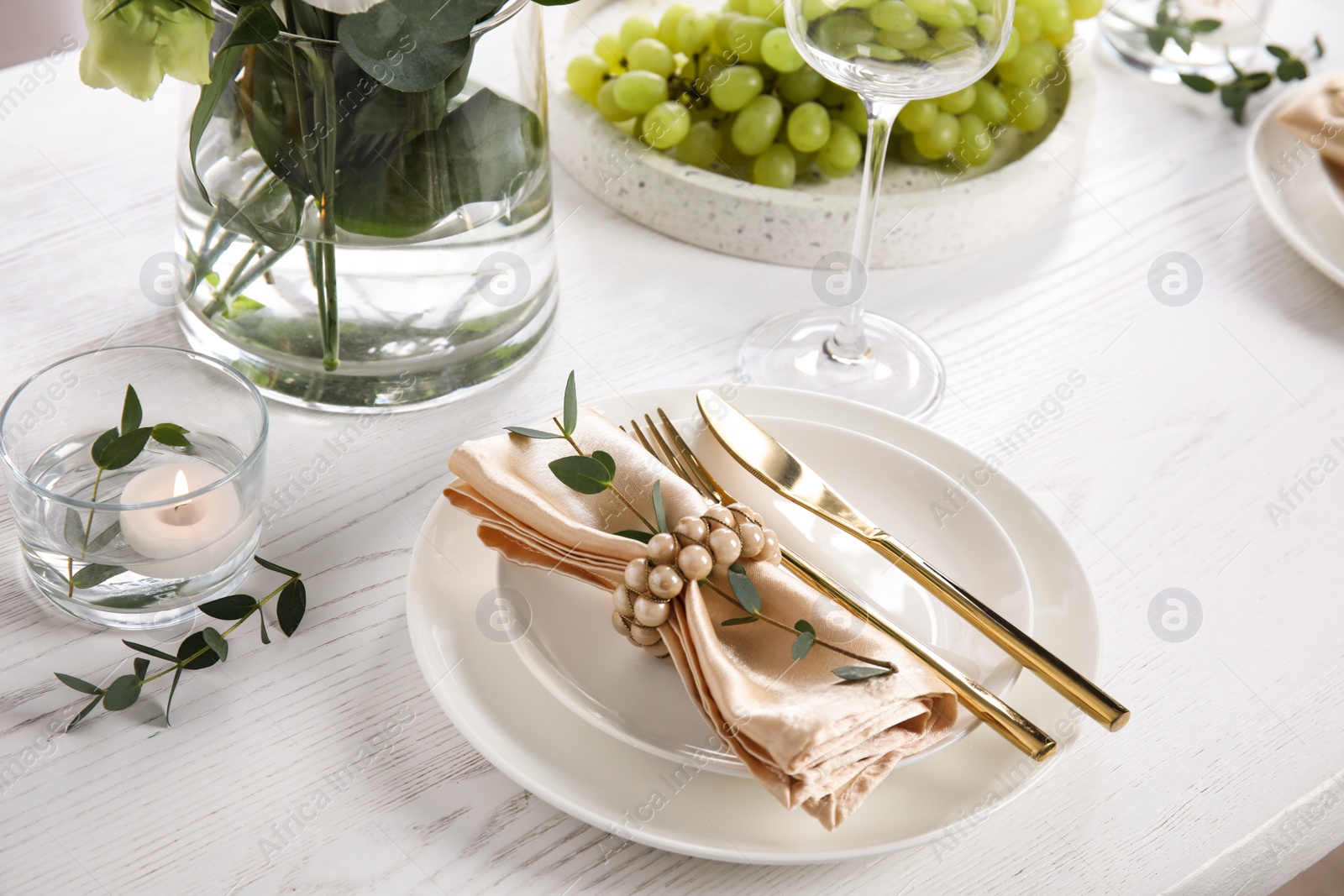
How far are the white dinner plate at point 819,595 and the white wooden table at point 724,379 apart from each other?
0.18 ft

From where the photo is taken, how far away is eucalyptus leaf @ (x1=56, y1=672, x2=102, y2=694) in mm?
474

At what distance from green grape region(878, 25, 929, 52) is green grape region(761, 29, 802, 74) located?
0.67 feet

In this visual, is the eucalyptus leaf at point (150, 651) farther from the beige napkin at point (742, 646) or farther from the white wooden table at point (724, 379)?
the beige napkin at point (742, 646)

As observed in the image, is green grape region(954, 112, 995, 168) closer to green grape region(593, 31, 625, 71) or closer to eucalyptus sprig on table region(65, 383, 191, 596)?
green grape region(593, 31, 625, 71)

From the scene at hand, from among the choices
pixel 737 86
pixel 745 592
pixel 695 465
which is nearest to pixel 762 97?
pixel 737 86

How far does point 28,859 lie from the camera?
432 millimetres

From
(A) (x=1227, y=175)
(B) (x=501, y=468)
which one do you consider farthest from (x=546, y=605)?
(A) (x=1227, y=175)

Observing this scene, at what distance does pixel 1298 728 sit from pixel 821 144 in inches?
18.4

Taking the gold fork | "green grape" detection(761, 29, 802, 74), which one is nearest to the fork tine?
the gold fork

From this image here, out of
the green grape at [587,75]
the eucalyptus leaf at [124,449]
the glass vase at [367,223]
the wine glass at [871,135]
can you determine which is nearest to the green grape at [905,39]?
the wine glass at [871,135]

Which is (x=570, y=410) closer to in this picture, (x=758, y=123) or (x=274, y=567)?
(x=274, y=567)

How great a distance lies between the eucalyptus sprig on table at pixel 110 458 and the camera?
49 cm

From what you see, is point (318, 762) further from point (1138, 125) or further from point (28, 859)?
point (1138, 125)

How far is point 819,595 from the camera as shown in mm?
466
